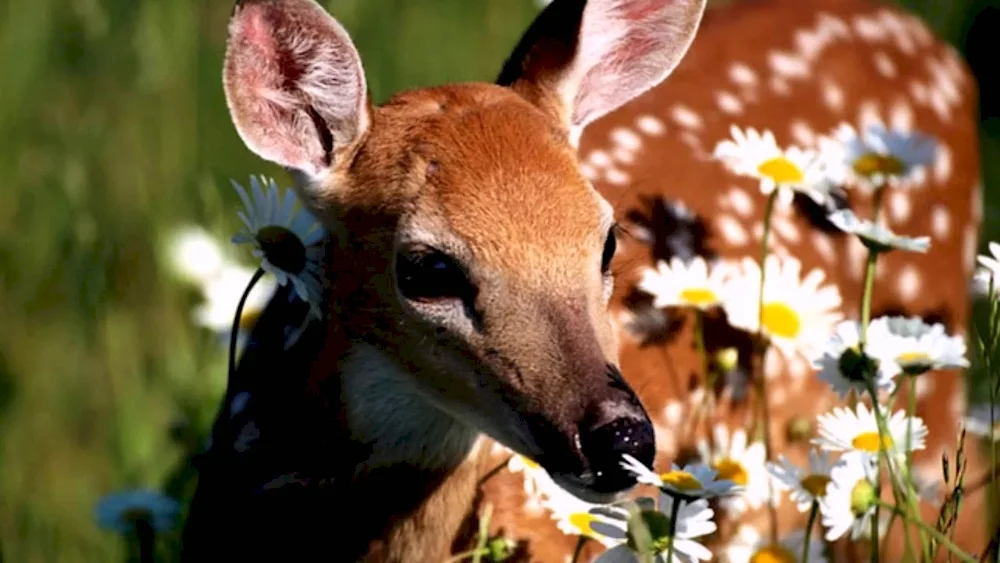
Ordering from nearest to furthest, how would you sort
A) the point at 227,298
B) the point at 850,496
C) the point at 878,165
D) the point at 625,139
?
the point at 850,496
the point at 878,165
the point at 625,139
the point at 227,298

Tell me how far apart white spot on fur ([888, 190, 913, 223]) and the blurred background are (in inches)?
46.7

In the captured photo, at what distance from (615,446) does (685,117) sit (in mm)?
1897

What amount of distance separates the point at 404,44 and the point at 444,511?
3.07m

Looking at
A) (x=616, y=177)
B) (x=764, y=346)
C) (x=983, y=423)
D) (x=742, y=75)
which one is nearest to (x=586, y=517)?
(x=764, y=346)

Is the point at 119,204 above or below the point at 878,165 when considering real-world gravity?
below

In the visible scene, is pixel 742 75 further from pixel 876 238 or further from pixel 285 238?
pixel 285 238

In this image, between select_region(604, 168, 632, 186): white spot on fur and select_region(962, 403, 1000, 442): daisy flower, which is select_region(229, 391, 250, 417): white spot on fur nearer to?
select_region(604, 168, 632, 186): white spot on fur

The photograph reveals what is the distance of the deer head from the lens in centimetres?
285

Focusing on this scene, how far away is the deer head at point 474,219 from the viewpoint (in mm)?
2846

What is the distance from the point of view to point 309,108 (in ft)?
10.8

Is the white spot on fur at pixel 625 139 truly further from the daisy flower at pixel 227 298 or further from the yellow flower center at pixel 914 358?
the yellow flower center at pixel 914 358

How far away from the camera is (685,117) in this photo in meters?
4.50

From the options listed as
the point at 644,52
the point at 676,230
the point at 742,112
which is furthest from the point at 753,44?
the point at 644,52

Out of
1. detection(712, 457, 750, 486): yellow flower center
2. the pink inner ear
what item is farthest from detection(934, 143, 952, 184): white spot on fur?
detection(712, 457, 750, 486): yellow flower center
